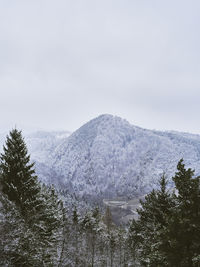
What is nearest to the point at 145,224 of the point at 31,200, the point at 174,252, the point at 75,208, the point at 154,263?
the point at 154,263

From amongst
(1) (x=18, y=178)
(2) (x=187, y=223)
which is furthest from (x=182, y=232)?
(1) (x=18, y=178)

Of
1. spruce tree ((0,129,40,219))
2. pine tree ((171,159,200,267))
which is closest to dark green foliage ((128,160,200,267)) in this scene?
pine tree ((171,159,200,267))

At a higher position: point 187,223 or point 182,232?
point 187,223

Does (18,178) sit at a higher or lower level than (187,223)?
higher

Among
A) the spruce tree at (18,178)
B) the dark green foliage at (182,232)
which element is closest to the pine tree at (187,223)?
the dark green foliage at (182,232)

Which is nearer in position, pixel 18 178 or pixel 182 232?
pixel 182 232

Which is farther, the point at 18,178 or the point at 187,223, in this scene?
the point at 18,178

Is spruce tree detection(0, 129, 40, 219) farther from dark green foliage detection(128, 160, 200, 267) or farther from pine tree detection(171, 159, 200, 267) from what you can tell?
pine tree detection(171, 159, 200, 267)

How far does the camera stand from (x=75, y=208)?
39.4 m

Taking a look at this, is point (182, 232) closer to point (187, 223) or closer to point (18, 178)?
point (187, 223)

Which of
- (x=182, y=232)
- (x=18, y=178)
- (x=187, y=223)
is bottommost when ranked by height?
(x=182, y=232)

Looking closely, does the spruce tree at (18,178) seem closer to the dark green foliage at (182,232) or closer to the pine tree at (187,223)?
the dark green foliage at (182,232)

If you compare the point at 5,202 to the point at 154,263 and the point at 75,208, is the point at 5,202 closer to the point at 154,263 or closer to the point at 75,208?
the point at 154,263

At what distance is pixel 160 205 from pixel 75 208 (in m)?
25.4
